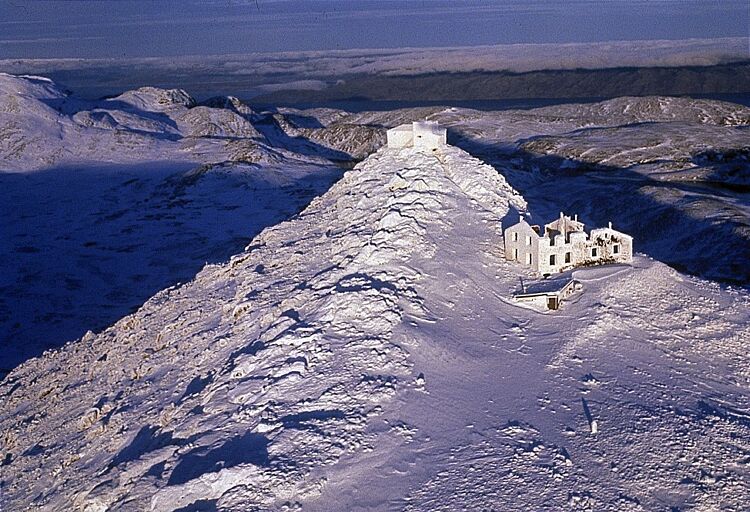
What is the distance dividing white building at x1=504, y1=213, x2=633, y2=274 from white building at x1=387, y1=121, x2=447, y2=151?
12727 mm

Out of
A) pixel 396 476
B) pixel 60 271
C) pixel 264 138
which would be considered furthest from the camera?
pixel 264 138

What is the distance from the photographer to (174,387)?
30.1m

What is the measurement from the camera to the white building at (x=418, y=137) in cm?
4616

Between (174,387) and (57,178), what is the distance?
99265 mm

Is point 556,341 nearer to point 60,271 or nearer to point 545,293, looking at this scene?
point 545,293

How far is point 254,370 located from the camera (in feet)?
84.3

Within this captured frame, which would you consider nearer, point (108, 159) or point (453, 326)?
point (453, 326)

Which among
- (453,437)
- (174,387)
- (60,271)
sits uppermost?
(453,437)

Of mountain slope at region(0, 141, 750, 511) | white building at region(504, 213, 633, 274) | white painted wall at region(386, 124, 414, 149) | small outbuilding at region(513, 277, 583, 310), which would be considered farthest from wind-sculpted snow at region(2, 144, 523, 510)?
small outbuilding at region(513, 277, 583, 310)

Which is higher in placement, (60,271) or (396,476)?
(396,476)

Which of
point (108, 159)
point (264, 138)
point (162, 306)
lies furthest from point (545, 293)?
point (264, 138)

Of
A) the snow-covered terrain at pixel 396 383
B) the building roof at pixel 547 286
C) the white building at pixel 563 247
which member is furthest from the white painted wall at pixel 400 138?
the building roof at pixel 547 286

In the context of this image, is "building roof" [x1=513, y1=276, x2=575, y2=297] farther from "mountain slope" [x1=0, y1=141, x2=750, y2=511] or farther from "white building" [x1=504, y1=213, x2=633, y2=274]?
"white building" [x1=504, y1=213, x2=633, y2=274]

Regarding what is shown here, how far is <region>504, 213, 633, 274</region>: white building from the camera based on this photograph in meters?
33.2
